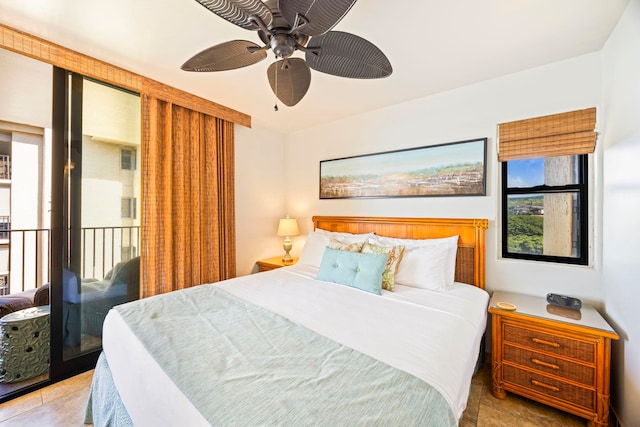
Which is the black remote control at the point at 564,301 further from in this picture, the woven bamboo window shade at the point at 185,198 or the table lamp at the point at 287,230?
the woven bamboo window shade at the point at 185,198

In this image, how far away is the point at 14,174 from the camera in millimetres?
2354

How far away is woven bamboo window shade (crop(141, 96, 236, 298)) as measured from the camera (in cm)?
239

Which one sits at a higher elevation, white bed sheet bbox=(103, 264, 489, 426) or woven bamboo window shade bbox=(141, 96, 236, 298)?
woven bamboo window shade bbox=(141, 96, 236, 298)

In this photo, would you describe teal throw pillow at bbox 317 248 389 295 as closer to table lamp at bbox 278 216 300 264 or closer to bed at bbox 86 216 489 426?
bed at bbox 86 216 489 426

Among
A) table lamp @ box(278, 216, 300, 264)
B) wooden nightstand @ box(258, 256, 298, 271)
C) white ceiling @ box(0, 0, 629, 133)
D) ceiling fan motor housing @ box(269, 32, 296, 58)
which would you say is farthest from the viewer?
table lamp @ box(278, 216, 300, 264)

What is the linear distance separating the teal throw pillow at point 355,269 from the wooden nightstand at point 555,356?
815 mm

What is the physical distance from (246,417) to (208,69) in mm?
1646

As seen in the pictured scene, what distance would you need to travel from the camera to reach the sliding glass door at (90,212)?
2.06m

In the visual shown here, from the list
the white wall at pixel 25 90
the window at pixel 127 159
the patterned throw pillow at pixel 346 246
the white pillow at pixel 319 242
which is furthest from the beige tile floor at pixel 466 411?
the white wall at pixel 25 90

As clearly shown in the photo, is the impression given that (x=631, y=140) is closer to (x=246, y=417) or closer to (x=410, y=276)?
(x=410, y=276)

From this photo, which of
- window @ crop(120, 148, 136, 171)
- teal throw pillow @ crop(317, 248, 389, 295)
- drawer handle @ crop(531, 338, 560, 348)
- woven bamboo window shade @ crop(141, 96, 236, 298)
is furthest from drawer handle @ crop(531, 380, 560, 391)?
window @ crop(120, 148, 136, 171)

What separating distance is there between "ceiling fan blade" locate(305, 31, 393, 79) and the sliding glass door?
6.56ft

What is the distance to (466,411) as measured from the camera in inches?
67.2

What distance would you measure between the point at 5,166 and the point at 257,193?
2.35 m
